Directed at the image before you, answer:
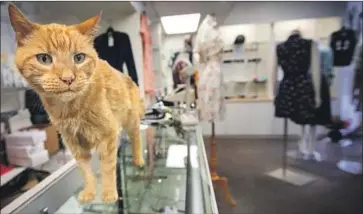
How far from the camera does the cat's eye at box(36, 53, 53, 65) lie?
0.71ft

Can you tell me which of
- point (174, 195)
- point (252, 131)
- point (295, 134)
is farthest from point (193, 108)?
point (252, 131)

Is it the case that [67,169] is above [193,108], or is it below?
below

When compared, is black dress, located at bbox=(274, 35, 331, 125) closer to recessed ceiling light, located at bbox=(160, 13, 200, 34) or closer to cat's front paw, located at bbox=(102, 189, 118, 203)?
recessed ceiling light, located at bbox=(160, 13, 200, 34)

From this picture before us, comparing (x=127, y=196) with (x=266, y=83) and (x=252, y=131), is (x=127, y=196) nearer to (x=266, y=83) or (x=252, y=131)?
(x=252, y=131)

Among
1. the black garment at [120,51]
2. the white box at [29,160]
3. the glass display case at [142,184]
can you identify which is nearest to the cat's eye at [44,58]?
the black garment at [120,51]

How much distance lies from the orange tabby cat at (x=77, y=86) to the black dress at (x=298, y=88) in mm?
892

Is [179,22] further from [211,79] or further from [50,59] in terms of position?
[211,79]

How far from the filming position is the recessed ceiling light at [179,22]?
0.53m

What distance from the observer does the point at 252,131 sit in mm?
2959

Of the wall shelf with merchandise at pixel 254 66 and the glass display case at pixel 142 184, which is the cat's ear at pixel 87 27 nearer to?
the glass display case at pixel 142 184

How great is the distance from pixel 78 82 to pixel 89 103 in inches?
1.4

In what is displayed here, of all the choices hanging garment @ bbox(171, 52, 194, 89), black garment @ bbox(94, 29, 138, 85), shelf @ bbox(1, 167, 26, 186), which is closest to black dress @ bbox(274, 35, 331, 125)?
hanging garment @ bbox(171, 52, 194, 89)

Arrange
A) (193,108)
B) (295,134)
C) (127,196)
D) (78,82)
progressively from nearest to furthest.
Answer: (78,82), (127,196), (193,108), (295,134)

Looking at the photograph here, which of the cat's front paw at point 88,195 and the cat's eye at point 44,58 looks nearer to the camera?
the cat's eye at point 44,58
